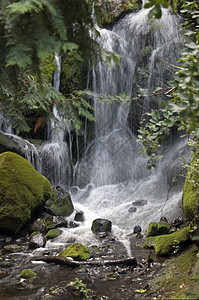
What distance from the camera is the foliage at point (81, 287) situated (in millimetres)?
4035

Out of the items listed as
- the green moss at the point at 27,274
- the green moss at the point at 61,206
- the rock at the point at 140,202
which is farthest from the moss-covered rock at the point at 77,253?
the rock at the point at 140,202

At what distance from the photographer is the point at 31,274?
482 centimetres

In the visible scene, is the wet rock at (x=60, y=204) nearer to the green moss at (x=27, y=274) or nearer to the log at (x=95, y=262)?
the log at (x=95, y=262)

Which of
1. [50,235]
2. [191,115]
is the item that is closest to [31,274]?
[50,235]

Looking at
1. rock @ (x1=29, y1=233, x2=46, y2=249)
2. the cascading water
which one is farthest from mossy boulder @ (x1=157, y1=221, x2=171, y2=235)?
rock @ (x1=29, y1=233, x2=46, y2=249)

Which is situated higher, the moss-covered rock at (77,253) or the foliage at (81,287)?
the foliage at (81,287)

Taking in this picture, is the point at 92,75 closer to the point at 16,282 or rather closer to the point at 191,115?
the point at 16,282

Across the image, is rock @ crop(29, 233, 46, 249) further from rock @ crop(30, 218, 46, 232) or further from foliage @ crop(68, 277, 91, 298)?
foliage @ crop(68, 277, 91, 298)

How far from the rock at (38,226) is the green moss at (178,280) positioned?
3918 mm

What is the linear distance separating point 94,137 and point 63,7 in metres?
12.1

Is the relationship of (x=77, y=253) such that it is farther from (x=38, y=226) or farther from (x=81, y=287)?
(x=38, y=226)

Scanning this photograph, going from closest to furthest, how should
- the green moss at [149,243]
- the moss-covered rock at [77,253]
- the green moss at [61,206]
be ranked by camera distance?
the moss-covered rock at [77,253] → the green moss at [149,243] → the green moss at [61,206]

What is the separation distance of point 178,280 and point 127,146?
33.0 ft

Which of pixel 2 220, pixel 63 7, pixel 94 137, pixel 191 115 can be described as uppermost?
pixel 63 7
